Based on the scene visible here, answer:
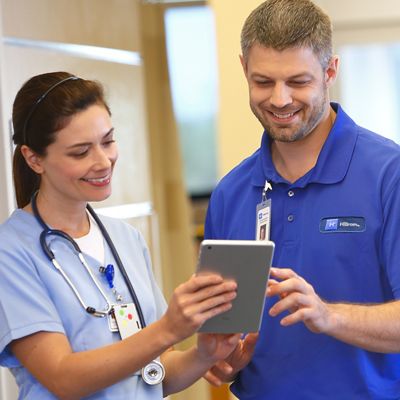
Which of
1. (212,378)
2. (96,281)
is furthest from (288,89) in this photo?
(212,378)

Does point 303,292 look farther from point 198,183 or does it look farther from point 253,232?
point 198,183

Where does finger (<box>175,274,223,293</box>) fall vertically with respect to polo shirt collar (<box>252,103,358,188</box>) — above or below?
below

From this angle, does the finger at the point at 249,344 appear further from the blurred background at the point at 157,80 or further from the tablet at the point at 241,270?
the blurred background at the point at 157,80

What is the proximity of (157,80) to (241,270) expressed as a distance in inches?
120

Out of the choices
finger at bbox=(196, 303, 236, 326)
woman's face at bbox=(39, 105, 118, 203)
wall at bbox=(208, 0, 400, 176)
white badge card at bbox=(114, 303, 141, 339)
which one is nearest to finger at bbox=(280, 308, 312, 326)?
finger at bbox=(196, 303, 236, 326)

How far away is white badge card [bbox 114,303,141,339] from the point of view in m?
1.79

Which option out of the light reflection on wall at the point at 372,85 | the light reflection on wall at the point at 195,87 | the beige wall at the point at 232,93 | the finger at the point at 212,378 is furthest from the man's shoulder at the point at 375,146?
the light reflection on wall at the point at 195,87

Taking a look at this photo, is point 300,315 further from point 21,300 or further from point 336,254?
point 21,300

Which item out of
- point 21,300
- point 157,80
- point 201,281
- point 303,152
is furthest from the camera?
point 157,80

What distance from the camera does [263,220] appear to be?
192 cm

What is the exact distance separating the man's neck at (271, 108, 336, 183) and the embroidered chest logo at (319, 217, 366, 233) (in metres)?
0.14

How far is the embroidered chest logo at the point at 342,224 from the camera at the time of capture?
1799mm

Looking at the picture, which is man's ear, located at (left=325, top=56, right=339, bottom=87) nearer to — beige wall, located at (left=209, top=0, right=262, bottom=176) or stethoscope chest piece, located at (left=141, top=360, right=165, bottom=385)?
stethoscope chest piece, located at (left=141, top=360, right=165, bottom=385)

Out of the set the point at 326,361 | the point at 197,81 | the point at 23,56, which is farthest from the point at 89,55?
the point at 197,81
